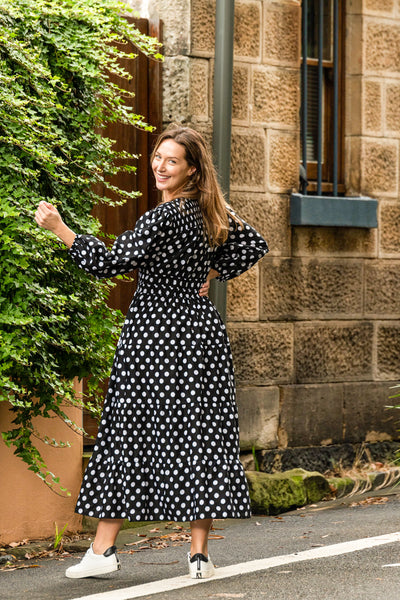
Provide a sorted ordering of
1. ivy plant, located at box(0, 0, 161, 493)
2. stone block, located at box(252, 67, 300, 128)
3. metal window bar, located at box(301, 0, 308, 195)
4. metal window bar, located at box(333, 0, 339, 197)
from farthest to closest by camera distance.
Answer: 1. metal window bar, located at box(333, 0, 339, 197)
2. metal window bar, located at box(301, 0, 308, 195)
3. stone block, located at box(252, 67, 300, 128)
4. ivy plant, located at box(0, 0, 161, 493)

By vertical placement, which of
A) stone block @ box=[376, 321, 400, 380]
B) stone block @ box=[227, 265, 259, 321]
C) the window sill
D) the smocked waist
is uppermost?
the window sill

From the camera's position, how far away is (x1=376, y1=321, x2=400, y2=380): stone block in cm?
826

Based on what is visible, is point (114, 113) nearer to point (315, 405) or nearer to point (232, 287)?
point (232, 287)

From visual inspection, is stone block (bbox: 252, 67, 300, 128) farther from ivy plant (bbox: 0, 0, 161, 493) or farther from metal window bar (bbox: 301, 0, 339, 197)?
ivy plant (bbox: 0, 0, 161, 493)

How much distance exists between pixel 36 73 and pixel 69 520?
2226 mm

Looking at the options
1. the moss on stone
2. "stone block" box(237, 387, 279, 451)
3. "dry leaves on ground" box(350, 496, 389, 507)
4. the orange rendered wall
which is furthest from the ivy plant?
"dry leaves on ground" box(350, 496, 389, 507)

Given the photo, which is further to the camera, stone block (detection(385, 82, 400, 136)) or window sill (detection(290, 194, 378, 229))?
stone block (detection(385, 82, 400, 136))

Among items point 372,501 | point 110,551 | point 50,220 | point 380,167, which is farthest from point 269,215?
point 110,551

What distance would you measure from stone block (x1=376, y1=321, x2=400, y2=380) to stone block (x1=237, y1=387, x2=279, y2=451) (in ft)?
2.91

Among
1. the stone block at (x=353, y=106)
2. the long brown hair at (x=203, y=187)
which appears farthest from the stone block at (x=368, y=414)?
the long brown hair at (x=203, y=187)

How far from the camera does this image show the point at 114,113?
6227mm

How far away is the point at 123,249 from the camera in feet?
16.7

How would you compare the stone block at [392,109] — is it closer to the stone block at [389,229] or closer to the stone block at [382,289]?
the stone block at [389,229]

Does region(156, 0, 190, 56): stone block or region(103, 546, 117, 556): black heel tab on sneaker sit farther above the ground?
region(156, 0, 190, 56): stone block
